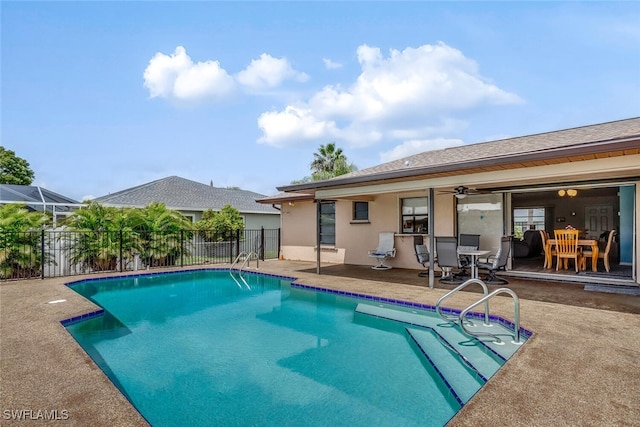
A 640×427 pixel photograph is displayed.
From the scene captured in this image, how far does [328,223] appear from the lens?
14.1 meters

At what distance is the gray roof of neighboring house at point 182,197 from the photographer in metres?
17.9

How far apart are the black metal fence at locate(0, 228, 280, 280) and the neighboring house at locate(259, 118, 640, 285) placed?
178 inches

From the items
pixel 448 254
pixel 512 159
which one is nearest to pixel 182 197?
pixel 448 254

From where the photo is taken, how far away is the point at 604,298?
6.79 m

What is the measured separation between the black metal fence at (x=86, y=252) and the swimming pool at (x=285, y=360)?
365cm

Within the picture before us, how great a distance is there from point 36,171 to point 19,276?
32979 mm

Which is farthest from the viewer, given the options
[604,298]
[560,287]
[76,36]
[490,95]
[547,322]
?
[490,95]

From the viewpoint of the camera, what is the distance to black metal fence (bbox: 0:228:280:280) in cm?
991

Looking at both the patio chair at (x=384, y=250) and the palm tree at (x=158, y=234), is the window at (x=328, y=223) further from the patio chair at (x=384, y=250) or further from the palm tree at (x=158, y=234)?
the palm tree at (x=158, y=234)

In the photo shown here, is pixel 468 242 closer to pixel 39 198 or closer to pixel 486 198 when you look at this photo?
pixel 486 198

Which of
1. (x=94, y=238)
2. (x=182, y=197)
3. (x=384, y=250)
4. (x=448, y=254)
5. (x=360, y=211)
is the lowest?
(x=384, y=250)

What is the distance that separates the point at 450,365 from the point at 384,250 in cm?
734

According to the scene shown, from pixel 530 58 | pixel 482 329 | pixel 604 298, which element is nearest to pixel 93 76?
pixel 482 329

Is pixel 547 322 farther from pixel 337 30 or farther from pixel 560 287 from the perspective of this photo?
pixel 337 30
